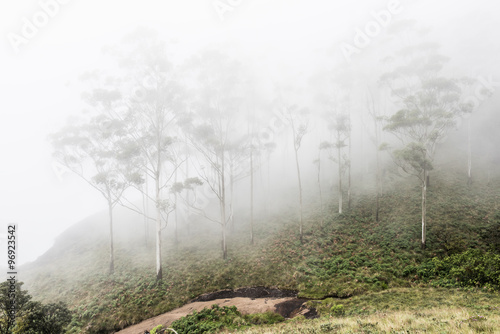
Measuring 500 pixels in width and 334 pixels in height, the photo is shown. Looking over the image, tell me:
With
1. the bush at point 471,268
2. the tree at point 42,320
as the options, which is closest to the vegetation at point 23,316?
the tree at point 42,320

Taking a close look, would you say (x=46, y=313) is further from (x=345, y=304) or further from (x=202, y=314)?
(x=345, y=304)

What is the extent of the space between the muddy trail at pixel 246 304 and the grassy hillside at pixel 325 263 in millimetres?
721

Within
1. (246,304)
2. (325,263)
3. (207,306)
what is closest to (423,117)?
(325,263)

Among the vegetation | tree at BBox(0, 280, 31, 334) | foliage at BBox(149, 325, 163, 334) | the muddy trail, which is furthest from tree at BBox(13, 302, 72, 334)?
the muddy trail

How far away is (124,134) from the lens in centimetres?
→ 1969

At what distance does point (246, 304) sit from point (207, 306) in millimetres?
2532

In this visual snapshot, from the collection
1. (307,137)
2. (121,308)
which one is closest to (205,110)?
(121,308)

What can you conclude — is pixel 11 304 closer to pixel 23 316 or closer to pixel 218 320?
pixel 23 316

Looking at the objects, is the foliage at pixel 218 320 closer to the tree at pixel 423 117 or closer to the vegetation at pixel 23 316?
the vegetation at pixel 23 316

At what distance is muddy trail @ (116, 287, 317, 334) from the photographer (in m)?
11.8

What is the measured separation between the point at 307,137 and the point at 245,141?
53436 mm

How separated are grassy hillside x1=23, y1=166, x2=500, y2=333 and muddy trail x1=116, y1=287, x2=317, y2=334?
2.37 ft

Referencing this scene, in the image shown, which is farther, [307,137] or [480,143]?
[307,137]

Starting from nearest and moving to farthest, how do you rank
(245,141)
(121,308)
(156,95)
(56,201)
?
1. (121,308)
2. (156,95)
3. (245,141)
4. (56,201)
